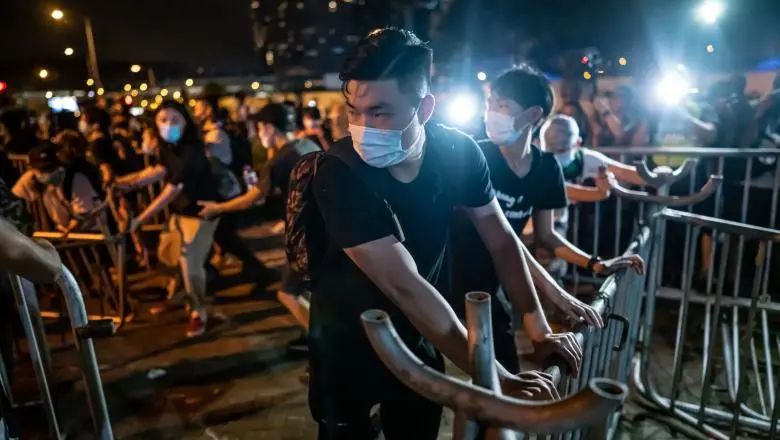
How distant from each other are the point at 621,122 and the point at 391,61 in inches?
280

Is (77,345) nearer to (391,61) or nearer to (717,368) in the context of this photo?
(391,61)

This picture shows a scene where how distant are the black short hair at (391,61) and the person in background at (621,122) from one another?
684cm

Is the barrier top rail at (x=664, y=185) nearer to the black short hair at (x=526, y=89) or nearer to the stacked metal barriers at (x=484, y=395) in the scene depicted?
the black short hair at (x=526, y=89)

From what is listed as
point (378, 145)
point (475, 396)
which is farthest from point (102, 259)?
point (475, 396)

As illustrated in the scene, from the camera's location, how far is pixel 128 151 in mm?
8805

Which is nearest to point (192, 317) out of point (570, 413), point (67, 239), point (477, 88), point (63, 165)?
point (67, 239)

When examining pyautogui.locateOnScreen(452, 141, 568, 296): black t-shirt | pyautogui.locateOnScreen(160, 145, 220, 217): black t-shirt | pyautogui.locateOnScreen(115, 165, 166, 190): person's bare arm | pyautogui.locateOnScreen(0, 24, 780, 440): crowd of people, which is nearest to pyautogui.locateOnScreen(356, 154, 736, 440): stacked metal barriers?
pyautogui.locateOnScreen(0, 24, 780, 440): crowd of people

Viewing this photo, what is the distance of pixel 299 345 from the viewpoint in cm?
529

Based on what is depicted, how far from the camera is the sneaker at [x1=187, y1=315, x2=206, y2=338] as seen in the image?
569 centimetres

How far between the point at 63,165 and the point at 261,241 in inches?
145

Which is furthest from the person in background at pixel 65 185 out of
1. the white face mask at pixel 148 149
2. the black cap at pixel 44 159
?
the white face mask at pixel 148 149

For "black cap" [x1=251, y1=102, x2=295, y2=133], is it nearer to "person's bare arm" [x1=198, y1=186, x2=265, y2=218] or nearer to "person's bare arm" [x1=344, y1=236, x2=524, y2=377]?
"person's bare arm" [x1=198, y1=186, x2=265, y2=218]

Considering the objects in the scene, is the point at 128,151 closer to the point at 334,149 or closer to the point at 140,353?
the point at 140,353

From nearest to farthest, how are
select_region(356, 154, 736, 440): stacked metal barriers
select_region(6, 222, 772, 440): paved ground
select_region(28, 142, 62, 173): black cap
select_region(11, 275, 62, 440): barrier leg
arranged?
1. select_region(356, 154, 736, 440): stacked metal barriers
2. select_region(11, 275, 62, 440): barrier leg
3. select_region(6, 222, 772, 440): paved ground
4. select_region(28, 142, 62, 173): black cap
